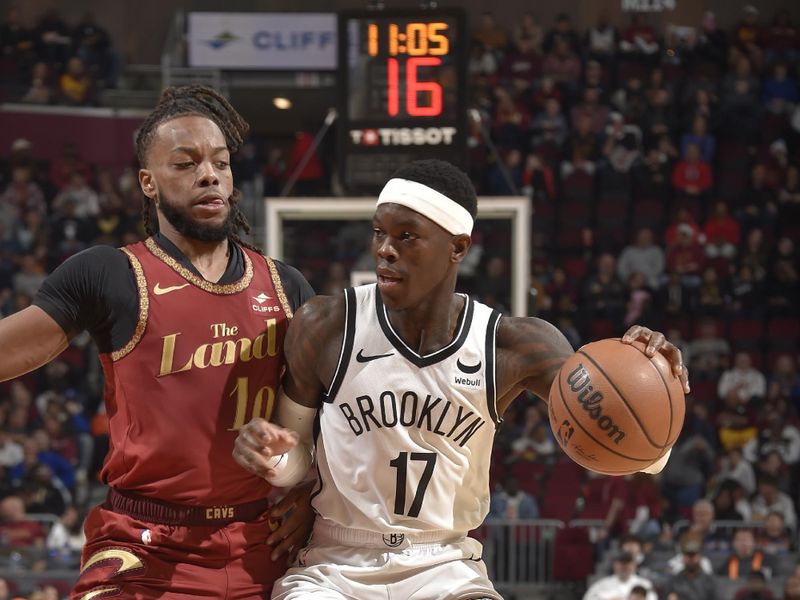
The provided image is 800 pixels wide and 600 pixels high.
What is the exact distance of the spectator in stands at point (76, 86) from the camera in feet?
50.5

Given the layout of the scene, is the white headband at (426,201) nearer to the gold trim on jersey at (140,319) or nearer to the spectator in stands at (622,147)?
the gold trim on jersey at (140,319)

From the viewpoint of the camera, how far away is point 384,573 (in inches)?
135

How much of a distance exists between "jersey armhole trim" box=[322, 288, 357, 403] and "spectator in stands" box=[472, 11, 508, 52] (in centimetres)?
1291

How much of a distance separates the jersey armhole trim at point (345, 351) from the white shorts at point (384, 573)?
0.41 m

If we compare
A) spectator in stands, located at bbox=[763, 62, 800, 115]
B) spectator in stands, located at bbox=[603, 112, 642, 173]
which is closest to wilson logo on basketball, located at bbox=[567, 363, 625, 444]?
spectator in stands, located at bbox=[603, 112, 642, 173]

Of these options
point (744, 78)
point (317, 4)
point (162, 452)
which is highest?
point (317, 4)

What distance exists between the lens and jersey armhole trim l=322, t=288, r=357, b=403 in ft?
11.5

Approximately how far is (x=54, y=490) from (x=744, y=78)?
31.8 ft

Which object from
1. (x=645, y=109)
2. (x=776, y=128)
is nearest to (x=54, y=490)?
(x=645, y=109)

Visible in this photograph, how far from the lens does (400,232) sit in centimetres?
345

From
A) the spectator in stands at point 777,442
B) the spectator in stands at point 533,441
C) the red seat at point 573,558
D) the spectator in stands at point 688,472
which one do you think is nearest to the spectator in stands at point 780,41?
the spectator in stands at point 777,442

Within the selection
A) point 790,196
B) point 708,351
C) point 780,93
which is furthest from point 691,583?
point 780,93

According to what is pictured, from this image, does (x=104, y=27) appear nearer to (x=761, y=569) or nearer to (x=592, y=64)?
(x=592, y=64)

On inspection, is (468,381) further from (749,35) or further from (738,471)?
(749,35)
